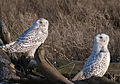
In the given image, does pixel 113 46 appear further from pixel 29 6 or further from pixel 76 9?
pixel 29 6

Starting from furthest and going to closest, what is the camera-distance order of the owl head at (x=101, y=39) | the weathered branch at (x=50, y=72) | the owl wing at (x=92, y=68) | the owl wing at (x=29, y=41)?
the owl wing at (x=29, y=41) < the owl head at (x=101, y=39) < the owl wing at (x=92, y=68) < the weathered branch at (x=50, y=72)

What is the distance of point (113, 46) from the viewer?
6078mm

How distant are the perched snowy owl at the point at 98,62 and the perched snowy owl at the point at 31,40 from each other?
4.03ft

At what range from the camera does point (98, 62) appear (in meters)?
3.54

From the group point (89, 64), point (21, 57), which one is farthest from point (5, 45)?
point (89, 64)

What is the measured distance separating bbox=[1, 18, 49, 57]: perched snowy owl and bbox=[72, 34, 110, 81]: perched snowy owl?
1.23 metres

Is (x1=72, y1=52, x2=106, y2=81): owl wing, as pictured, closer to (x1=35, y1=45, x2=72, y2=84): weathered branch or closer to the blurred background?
(x1=35, y1=45, x2=72, y2=84): weathered branch

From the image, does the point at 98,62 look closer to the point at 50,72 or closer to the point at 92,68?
the point at 92,68

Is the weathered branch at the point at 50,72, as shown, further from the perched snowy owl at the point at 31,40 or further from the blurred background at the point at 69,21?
the blurred background at the point at 69,21

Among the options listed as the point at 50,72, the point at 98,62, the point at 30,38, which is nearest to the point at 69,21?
the point at 30,38

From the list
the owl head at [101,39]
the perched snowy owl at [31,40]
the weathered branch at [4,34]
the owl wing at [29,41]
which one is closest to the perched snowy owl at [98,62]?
the owl head at [101,39]

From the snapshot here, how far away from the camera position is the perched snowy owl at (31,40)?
4.61 meters

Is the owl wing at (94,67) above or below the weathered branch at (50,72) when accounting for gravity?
below

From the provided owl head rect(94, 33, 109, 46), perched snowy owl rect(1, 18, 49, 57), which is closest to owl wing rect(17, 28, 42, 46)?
perched snowy owl rect(1, 18, 49, 57)
